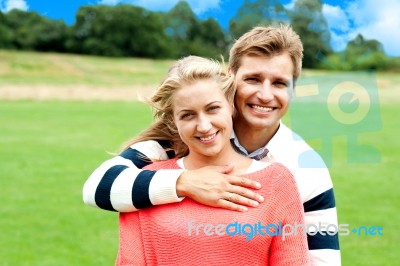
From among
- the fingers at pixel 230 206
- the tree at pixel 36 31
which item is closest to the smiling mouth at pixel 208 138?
the fingers at pixel 230 206

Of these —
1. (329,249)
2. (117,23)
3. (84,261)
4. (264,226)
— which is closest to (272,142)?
(329,249)

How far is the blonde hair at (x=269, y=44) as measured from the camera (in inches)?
125

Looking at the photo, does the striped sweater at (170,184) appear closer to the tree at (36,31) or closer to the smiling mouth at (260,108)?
the smiling mouth at (260,108)

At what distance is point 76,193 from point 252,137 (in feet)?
23.0

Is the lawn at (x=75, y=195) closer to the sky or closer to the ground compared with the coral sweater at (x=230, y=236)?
closer to the sky

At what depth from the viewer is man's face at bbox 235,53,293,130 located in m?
3.17

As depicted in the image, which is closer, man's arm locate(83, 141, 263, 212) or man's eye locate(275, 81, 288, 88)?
man's arm locate(83, 141, 263, 212)

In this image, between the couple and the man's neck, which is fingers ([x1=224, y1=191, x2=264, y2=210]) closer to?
the couple

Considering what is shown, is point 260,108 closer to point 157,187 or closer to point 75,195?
point 157,187

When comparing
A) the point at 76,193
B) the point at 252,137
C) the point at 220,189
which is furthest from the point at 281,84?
the point at 76,193

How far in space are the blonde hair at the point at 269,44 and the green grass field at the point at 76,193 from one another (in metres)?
3.88

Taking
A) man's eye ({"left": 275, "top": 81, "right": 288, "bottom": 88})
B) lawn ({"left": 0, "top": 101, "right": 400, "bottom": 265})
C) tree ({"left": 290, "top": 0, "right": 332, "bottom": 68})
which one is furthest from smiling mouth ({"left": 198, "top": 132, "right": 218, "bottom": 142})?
lawn ({"left": 0, "top": 101, "right": 400, "bottom": 265})

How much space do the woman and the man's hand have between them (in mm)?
24

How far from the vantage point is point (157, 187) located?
2654mm
